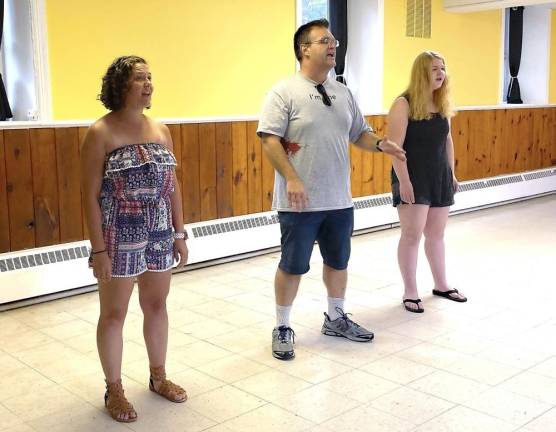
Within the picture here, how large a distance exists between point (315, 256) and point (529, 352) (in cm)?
218

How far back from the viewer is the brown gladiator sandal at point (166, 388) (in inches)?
105

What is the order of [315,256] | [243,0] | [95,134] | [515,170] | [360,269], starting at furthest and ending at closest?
[515,170], [243,0], [315,256], [360,269], [95,134]

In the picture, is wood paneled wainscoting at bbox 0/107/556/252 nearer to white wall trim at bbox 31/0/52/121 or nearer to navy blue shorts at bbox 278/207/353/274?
white wall trim at bbox 31/0/52/121

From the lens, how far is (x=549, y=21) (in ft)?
30.4

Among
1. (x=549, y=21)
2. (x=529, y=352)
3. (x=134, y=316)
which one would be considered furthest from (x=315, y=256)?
(x=549, y=21)

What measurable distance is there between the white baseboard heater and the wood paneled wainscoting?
0.25 ft

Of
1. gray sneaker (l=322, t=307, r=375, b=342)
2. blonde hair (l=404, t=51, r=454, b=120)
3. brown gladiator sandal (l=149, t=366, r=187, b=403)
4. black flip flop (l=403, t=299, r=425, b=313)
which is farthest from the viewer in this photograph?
black flip flop (l=403, t=299, r=425, b=313)

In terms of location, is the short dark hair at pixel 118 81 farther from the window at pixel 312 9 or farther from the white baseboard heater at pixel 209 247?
the window at pixel 312 9

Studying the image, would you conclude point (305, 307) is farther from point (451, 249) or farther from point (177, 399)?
point (451, 249)

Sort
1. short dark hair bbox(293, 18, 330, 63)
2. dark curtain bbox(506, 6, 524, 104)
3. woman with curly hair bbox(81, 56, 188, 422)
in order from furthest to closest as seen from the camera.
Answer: dark curtain bbox(506, 6, 524, 104) < short dark hair bbox(293, 18, 330, 63) < woman with curly hair bbox(81, 56, 188, 422)

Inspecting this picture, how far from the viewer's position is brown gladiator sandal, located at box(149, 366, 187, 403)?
2.68 meters

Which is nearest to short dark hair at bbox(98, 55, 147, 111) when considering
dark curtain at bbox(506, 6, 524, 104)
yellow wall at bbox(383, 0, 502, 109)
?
yellow wall at bbox(383, 0, 502, 109)

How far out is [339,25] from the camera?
720 centimetres

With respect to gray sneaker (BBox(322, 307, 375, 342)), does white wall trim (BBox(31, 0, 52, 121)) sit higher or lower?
higher
